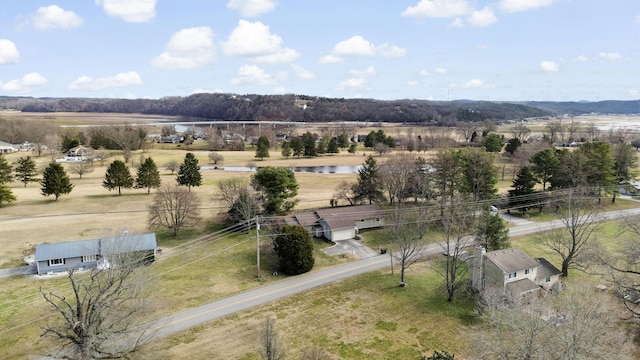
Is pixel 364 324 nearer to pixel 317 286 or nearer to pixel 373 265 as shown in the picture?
pixel 317 286

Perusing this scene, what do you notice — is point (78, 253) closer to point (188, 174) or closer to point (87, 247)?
point (87, 247)

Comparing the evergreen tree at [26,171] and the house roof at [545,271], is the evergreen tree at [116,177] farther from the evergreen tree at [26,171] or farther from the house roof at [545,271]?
the house roof at [545,271]

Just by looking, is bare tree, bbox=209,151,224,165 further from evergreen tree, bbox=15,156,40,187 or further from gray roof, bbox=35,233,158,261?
gray roof, bbox=35,233,158,261

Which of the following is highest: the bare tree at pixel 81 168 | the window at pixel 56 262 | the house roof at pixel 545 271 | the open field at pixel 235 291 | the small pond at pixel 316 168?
the bare tree at pixel 81 168

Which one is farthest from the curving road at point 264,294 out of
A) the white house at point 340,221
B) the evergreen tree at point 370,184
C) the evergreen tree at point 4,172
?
the evergreen tree at point 4,172

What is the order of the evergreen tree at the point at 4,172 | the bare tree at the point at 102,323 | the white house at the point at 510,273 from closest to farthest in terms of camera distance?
the bare tree at the point at 102,323
the white house at the point at 510,273
the evergreen tree at the point at 4,172

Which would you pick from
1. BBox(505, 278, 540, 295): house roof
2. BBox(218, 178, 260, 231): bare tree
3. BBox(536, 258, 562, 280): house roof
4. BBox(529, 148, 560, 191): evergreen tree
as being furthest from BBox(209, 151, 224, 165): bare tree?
BBox(505, 278, 540, 295): house roof

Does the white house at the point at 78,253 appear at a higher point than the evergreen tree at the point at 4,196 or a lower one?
lower
